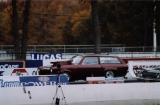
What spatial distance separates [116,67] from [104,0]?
48.6 meters

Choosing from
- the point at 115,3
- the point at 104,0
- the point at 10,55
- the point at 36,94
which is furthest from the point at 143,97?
the point at 104,0

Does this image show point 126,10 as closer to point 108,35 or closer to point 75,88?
point 108,35

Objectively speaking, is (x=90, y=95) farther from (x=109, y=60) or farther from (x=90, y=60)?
(x=109, y=60)

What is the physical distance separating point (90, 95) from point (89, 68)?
8425 millimetres

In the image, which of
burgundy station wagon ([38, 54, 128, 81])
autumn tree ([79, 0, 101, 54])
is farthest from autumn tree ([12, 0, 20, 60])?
burgundy station wagon ([38, 54, 128, 81])

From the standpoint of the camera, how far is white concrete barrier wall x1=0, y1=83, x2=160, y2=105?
11.6 metres

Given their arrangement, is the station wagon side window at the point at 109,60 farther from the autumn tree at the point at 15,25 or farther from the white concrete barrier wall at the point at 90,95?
the autumn tree at the point at 15,25

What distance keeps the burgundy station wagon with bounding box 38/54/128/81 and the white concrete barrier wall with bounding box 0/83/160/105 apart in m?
7.57

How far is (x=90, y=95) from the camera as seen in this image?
12.3 meters

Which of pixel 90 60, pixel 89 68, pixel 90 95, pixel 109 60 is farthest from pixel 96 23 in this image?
pixel 90 95

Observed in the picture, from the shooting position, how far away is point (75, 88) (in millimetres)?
12219

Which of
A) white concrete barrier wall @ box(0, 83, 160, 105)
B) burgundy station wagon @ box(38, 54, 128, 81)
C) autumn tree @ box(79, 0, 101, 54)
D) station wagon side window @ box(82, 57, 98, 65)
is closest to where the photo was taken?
white concrete barrier wall @ box(0, 83, 160, 105)

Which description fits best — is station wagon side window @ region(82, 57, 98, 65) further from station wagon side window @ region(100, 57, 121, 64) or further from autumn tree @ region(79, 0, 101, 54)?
autumn tree @ region(79, 0, 101, 54)

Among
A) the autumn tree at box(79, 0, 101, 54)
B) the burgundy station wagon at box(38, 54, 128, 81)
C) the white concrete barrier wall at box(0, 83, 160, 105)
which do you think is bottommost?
the white concrete barrier wall at box(0, 83, 160, 105)
